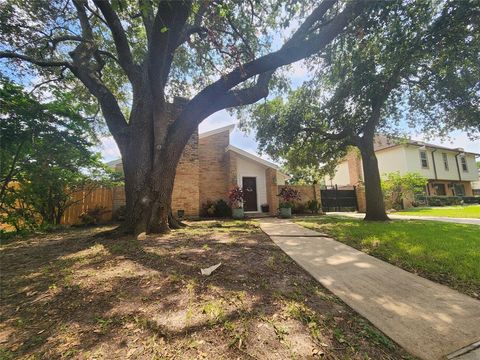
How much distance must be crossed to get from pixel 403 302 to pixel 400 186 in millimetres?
17322

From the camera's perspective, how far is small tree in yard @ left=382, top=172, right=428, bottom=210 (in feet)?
53.1

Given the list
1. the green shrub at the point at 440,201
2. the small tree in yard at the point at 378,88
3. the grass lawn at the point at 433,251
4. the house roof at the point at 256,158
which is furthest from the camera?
the green shrub at the point at 440,201

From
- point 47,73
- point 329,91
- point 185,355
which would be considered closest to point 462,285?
point 185,355

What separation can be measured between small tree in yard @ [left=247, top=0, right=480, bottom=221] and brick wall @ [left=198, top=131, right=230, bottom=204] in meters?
2.70

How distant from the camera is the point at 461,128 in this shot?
9367 millimetres

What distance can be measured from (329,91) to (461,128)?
5.52m

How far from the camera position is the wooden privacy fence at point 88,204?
9.05 meters

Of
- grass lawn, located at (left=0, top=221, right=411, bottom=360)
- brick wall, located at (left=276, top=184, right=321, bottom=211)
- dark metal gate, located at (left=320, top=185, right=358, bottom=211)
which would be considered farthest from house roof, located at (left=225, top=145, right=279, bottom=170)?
grass lawn, located at (left=0, top=221, right=411, bottom=360)

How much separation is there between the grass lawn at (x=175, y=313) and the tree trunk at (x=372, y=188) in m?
7.52

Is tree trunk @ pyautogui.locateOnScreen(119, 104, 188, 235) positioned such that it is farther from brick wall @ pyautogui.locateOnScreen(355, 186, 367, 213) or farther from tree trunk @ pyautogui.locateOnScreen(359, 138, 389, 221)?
brick wall @ pyautogui.locateOnScreen(355, 186, 367, 213)

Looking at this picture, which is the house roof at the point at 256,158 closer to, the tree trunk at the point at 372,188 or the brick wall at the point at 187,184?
the brick wall at the point at 187,184

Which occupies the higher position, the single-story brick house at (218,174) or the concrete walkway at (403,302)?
the single-story brick house at (218,174)

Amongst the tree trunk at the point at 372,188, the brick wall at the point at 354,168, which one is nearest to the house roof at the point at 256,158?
the tree trunk at the point at 372,188

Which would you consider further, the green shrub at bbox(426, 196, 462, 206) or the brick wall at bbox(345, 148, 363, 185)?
the brick wall at bbox(345, 148, 363, 185)
